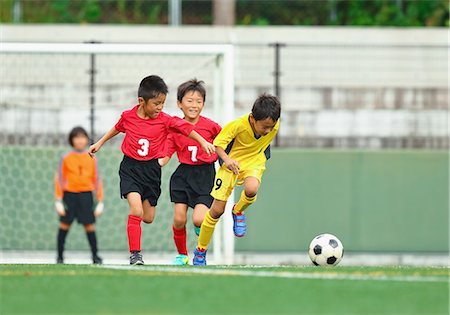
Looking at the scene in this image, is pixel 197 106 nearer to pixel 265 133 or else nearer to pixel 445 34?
pixel 265 133

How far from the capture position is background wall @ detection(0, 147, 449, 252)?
649 inches

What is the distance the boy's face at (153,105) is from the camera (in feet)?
34.0

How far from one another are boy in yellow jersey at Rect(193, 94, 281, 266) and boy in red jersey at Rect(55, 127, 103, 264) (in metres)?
4.67

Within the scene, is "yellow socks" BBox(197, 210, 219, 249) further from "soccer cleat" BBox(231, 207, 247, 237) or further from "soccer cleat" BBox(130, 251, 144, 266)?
"soccer cleat" BBox(130, 251, 144, 266)

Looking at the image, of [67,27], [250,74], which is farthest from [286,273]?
[67,27]

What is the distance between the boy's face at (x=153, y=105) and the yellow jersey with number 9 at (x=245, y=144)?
0.59 metres

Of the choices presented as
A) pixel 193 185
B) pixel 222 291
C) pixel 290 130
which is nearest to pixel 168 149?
pixel 193 185

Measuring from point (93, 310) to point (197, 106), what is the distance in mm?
4695

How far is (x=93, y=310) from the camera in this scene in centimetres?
635

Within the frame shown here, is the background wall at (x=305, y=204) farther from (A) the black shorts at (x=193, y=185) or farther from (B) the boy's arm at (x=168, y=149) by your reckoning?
(B) the boy's arm at (x=168, y=149)

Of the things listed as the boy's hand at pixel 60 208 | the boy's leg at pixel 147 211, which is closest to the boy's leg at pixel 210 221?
the boy's leg at pixel 147 211

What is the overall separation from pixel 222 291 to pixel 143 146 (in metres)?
3.48

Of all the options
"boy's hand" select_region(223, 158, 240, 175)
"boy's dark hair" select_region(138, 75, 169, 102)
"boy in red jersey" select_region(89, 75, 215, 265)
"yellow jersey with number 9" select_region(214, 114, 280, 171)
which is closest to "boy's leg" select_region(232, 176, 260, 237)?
"yellow jersey with number 9" select_region(214, 114, 280, 171)

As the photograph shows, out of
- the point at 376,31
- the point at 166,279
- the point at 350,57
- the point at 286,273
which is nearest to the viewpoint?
the point at 166,279
